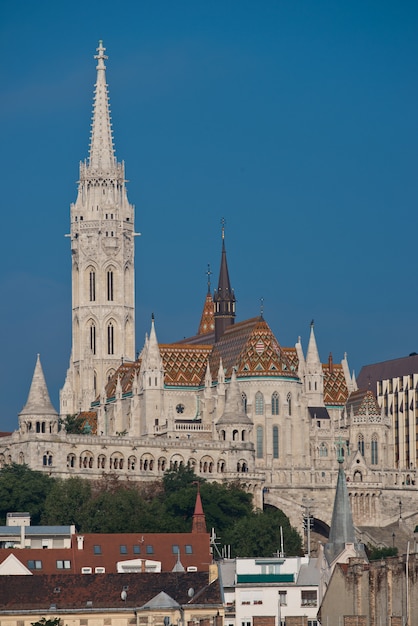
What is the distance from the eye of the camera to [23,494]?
18425cm

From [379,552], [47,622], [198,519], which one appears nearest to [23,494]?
[198,519]

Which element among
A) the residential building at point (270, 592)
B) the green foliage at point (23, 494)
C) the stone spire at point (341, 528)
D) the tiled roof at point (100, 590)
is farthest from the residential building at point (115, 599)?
the green foliage at point (23, 494)

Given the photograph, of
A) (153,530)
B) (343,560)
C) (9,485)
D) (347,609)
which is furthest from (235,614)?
(9,485)

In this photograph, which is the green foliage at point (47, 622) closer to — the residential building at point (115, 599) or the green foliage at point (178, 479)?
the residential building at point (115, 599)

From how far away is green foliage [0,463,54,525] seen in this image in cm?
18438

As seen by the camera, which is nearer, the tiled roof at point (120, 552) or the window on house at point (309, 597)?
the window on house at point (309, 597)

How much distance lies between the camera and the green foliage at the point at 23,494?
7259 inches

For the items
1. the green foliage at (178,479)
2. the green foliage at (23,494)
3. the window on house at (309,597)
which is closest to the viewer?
the window on house at (309,597)

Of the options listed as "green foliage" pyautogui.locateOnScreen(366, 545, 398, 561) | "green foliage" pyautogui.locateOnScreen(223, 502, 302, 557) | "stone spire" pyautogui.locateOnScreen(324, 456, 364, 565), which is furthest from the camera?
"green foliage" pyautogui.locateOnScreen(223, 502, 302, 557)

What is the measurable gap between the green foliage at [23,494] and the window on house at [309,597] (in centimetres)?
5670

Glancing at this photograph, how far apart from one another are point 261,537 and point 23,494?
20.9 m

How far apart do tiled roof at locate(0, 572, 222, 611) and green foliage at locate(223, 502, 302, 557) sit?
141 ft

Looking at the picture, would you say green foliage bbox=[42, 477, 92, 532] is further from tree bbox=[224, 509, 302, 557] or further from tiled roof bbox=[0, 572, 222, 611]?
tiled roof bbox=[0, 572, 222, 611]

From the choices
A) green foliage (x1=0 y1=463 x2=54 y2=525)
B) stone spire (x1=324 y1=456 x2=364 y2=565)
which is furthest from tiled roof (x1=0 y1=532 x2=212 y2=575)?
green foliage (x1=0 y1=463 x2=54 y2=525)
